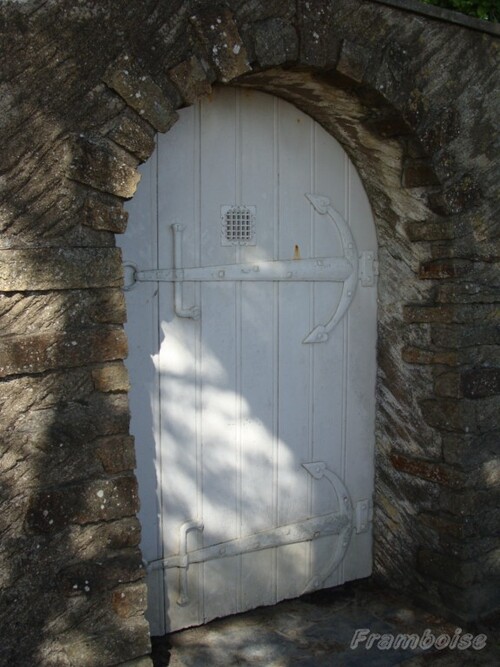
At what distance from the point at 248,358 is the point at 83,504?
1.02 meters

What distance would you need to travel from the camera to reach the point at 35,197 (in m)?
2.18

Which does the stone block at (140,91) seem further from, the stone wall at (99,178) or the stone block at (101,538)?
the stone block at (101,538)

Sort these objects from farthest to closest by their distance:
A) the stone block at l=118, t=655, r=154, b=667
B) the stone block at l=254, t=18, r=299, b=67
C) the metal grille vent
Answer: the metal grille vent, the stone block at l=254, t=18, r=299, b=67, the stone block at l=118, t=655, r=154, b=667

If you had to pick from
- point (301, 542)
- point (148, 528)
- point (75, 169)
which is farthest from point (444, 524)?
point (75, 169)

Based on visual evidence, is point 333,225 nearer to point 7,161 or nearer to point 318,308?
point 318,308

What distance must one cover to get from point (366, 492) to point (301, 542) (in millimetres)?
406

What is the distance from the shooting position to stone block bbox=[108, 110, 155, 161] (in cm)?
230

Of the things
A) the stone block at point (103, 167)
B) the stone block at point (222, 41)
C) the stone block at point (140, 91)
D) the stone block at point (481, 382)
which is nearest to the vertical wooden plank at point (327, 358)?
the stone block at point (481, 382)

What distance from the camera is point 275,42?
2.60m

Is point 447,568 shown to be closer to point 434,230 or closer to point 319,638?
point 319,638

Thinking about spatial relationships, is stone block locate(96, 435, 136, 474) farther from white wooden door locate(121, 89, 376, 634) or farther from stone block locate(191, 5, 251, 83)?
stone block locate(191, 5, 251, 83)

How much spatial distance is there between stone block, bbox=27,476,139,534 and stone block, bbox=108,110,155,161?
102cm

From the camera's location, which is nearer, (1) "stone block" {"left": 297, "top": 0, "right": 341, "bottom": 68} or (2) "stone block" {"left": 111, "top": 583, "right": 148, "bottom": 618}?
(2) "stone block" {"left": 111, "top": 583, "right": 148, "bottom": 618}

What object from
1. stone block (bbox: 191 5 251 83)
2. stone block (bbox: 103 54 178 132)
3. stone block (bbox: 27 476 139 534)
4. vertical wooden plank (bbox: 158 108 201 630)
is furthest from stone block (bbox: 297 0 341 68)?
stone block (bbox: 27 476 139 534)
